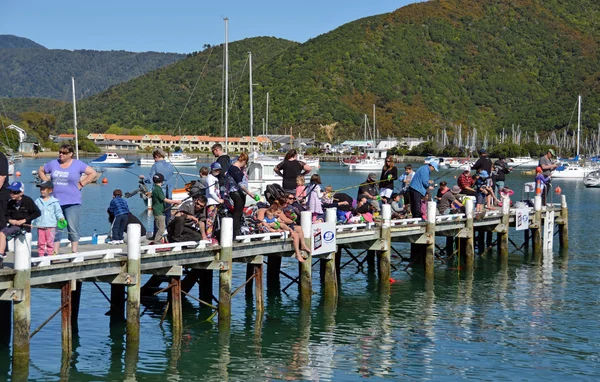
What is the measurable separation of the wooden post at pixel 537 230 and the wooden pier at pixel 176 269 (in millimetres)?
3519

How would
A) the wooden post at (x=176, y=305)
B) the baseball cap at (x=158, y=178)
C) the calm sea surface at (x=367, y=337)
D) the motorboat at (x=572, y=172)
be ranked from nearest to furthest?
1. the calm sea surface at (x=367, y=337)
2. the wooden post at (x=176, y=305)
3. the baseball cap at (x=158, y=178)
4. the motorboat at (x=572, y=172)

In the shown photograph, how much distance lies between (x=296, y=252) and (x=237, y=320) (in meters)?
2.06

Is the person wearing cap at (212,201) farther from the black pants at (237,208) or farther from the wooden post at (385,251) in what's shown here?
the wooden post at (385,251)

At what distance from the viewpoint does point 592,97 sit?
193 meters

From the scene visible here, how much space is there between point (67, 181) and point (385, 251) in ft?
31.7

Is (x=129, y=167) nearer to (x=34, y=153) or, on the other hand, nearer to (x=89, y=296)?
(x=34, y=153)

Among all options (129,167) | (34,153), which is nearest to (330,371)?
(129,167)

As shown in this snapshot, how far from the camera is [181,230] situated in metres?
18.0

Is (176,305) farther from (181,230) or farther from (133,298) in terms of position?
(133,298)

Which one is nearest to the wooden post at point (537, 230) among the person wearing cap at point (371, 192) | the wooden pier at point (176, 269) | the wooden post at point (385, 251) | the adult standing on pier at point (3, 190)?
the wooden pier at point (176, 269)

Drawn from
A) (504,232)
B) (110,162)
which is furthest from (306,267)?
(110,162)

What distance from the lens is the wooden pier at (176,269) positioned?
14.7 m

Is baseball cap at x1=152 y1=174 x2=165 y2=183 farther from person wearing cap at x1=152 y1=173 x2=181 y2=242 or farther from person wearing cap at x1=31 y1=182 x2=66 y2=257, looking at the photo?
person wearing cap at x1=31 y1=182 x2=66 y2=257

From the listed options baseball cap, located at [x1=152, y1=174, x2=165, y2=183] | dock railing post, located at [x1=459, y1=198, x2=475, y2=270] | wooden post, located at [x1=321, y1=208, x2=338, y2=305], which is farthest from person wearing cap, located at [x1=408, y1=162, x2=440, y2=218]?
baseball cap, located at [x1=152, y1=174, x2=165, y2=183]
